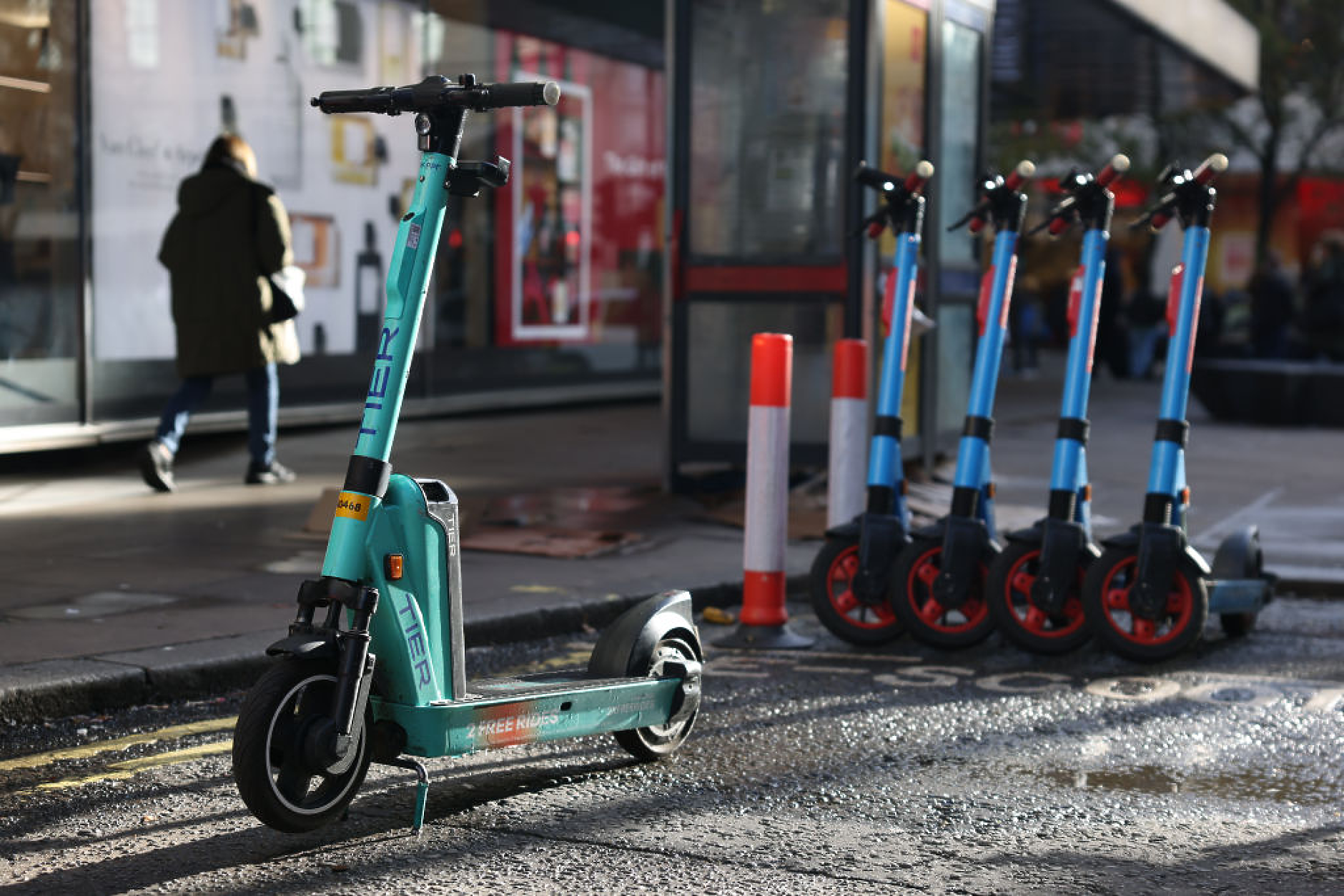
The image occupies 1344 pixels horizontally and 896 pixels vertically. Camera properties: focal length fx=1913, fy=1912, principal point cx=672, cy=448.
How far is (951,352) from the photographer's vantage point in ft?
38.3

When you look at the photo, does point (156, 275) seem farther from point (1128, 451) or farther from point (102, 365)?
point (1128, 451)

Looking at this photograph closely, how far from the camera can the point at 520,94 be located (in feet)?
13.2

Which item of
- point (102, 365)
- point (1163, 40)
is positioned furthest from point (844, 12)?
point (1163, 40)

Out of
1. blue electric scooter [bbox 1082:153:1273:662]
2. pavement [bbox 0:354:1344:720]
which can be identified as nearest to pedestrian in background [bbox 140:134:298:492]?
pavement [bbox 0:354:1344:720]

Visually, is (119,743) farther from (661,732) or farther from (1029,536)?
(1029,536)

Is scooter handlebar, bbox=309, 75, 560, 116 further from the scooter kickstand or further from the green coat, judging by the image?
the green coat

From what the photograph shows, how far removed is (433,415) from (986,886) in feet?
37.7

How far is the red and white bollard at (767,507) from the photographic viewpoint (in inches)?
258

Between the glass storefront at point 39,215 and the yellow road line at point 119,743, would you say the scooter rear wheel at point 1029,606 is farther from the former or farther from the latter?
the glass storefront at point 39,215

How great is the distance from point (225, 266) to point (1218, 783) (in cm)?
670

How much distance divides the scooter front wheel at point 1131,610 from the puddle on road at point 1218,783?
1408mm

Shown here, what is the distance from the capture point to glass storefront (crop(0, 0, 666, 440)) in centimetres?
1089

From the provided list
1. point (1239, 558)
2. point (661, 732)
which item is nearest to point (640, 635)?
point (661, 732)

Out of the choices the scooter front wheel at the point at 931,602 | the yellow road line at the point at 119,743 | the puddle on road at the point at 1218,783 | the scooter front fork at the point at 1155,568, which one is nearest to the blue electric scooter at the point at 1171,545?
the scooter front fork at the point at 1155,568
